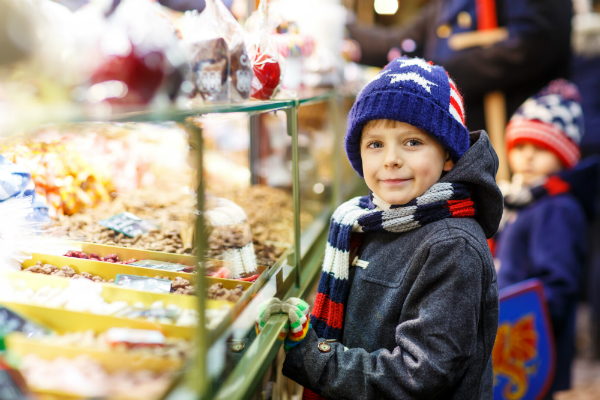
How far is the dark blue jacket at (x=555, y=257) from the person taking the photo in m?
2.17

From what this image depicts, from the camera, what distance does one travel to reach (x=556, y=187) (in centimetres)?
237

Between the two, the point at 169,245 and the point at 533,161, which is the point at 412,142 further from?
the point at 533,161

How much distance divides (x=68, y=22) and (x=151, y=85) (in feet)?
0.66

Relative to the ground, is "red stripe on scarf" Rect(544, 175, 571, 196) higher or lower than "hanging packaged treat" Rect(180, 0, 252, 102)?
lower

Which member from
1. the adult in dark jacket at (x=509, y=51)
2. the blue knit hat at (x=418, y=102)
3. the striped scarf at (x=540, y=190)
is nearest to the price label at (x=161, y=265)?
the blue knit hat at (x=418, y=102)

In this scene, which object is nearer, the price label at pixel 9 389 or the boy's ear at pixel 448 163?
the price label at pixel 9 389

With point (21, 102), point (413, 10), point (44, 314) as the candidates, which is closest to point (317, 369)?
point (44, 314)

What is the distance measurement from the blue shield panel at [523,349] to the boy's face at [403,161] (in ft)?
3.93

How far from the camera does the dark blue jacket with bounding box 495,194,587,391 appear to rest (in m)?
2.17

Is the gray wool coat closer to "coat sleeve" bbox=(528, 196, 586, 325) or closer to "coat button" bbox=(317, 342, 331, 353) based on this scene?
"coat button" bbox=(317, 342, 331, 353)

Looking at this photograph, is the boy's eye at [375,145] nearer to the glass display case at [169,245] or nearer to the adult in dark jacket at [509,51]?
the glass display case at [169,245]

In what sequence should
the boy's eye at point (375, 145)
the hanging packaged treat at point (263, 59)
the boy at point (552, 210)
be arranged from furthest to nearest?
the boy at point (552, 210) < the hanging packaged treat at point (263, 59) < the boy's eye at point (375, 145)

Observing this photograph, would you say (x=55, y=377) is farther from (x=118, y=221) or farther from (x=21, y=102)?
(x=118, y=221)

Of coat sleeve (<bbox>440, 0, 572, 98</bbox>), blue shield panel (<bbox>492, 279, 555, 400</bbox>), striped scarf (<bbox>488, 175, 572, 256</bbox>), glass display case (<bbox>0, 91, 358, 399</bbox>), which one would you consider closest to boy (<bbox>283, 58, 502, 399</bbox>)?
glass display case (<bbox>0, 91, 358, 399</bbox>)
